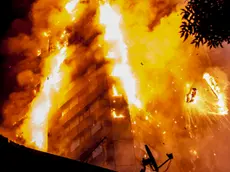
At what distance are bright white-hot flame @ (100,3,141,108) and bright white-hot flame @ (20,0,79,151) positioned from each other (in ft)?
10.7

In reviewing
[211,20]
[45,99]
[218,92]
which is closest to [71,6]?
[45,99]

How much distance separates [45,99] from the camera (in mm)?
20594

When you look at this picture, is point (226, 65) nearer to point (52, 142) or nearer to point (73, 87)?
point (73, 87)

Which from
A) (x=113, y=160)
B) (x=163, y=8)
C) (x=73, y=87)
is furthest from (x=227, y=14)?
(x=163, y=8)

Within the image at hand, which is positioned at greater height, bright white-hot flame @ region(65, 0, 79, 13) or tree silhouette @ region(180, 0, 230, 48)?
bright white-hot flame @ region(65, 0, 79, 13)

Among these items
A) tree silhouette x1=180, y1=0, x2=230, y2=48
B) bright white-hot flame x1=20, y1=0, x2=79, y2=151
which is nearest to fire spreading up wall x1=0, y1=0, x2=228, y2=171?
bright white-hot flame x1=20, y1=0, x2=79, y2=151

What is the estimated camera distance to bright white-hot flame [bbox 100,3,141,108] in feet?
62.7

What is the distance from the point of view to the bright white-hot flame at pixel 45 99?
732 inches

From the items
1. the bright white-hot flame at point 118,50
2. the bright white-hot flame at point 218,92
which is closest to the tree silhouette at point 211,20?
the bright white-hot flame at point 118,50

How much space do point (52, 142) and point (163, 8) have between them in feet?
45.9

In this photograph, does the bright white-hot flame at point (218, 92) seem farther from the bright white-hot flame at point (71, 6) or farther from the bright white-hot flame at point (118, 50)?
the bright white-hot flame at point (71, 6)

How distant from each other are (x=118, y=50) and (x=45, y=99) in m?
6.38

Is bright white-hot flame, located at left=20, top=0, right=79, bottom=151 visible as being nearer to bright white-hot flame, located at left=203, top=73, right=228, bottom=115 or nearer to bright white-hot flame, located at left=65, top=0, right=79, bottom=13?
bright white-hot flame, located at left=65, top=0, right=79, bottom=13

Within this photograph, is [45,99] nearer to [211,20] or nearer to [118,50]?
[118,50]
